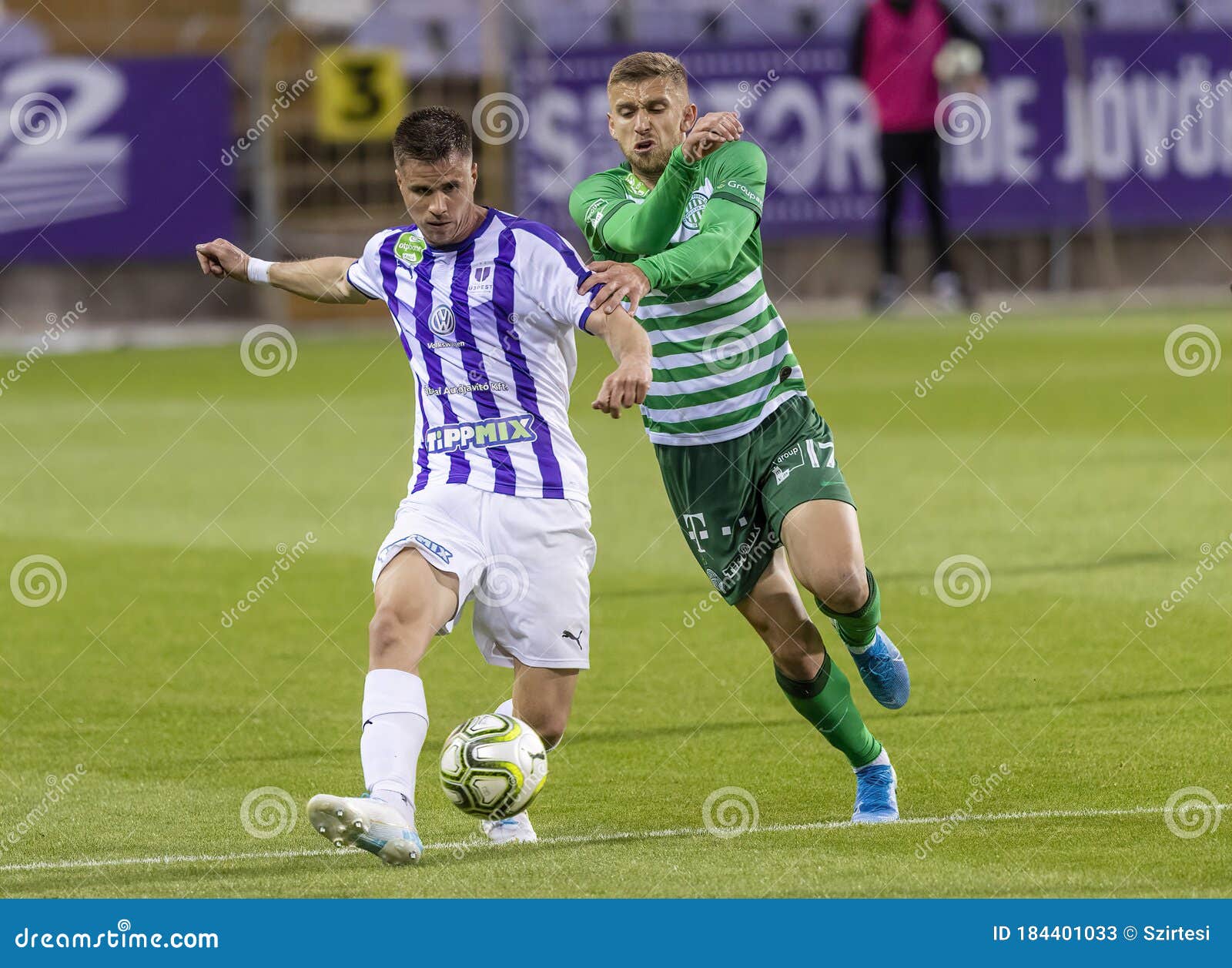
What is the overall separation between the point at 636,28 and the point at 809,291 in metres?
4.13

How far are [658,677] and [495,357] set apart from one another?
3005mm

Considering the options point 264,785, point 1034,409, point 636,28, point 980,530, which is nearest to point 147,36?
point 636,28

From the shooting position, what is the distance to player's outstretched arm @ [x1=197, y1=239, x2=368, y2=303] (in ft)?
20.8

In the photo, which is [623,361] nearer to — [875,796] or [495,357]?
[495,357]

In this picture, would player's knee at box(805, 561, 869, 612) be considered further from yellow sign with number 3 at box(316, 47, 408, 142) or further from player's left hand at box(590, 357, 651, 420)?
yellow sign with number 3 at box(316, 47, 408, 142)

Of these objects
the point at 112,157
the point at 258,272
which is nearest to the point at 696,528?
the point at 258,272

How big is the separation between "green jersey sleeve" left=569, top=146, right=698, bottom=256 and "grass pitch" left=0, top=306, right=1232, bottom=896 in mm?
1743

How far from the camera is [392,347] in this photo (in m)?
25.5

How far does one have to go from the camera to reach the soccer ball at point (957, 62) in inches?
753

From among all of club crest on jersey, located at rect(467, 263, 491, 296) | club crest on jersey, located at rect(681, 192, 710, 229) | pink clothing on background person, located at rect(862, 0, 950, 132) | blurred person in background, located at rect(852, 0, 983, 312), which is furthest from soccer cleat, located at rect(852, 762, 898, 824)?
pink clothing on background person, located at rect(862, 0, 950, 132)

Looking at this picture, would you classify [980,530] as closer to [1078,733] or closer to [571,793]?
[1078,733]

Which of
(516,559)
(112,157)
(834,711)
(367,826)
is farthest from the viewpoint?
(112,157)

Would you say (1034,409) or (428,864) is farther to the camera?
(1034,409)

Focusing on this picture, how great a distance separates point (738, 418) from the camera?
6.54 m
